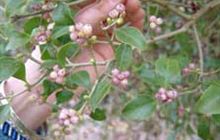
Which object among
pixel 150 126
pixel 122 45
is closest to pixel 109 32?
pixel 122 45

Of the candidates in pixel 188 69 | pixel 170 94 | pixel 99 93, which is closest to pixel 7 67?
pixel 99 93

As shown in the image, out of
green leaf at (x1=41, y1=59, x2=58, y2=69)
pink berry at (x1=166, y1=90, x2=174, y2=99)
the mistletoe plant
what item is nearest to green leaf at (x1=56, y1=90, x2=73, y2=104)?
the mistletoe plant

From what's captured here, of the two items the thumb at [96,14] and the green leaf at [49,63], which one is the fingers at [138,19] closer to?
the thumb at [96,14]

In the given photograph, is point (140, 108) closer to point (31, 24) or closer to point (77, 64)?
point (77, 64)

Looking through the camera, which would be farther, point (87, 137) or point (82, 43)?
point (87, 137)

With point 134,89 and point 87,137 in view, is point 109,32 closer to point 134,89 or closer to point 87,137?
point 134,89

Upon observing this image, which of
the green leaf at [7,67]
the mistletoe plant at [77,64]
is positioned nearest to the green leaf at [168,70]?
the mistletoe plant at [77,64]
